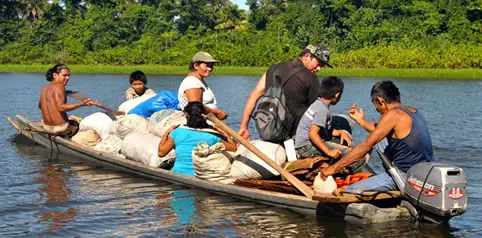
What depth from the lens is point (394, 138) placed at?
6992 millimetres

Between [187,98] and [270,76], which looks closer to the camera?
[270,76]

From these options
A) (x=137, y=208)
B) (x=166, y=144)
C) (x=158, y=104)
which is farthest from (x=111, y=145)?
(x=137, y=208)

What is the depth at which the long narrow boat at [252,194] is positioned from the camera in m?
7.21

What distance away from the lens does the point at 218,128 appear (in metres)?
9.00

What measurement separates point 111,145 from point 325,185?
4502mm

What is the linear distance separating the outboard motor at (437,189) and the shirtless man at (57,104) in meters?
5.69

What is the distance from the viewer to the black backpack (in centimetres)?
812

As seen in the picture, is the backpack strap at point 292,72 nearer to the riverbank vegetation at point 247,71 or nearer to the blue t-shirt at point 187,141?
the blue t-shirt at point 187,141

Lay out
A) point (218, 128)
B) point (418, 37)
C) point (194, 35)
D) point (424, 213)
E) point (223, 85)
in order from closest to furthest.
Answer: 1. point (424, 213)
2. point (218, 128)
3. point (223, 85)
4. point (418, 37)
5. point (194, 35)

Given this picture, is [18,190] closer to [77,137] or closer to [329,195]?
[77,137]

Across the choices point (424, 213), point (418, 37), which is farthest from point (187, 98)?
point (418, 37)

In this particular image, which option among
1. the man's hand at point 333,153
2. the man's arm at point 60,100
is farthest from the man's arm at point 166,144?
the man's arm at point 60,100

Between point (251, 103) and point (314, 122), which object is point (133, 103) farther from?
point (314, 122)

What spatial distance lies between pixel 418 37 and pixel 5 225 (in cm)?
4171
